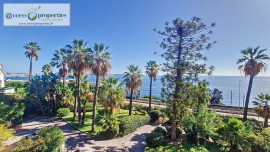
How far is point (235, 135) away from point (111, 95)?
541 inches

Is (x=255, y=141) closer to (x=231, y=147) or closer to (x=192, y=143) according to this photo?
(x=231, y=147)

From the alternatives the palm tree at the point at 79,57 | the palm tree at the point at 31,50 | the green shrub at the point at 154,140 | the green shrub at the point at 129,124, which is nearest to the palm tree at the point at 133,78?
the green shrub at the point at 129,124

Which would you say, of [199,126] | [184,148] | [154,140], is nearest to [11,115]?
[154,140]

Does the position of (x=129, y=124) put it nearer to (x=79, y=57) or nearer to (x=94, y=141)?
(x=94, y=141)

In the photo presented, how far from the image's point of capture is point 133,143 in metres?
13.5

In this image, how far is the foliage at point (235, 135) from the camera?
420 inches

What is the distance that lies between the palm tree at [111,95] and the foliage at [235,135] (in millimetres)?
12145

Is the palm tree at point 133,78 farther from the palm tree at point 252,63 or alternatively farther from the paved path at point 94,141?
the palm tree at point 252,63

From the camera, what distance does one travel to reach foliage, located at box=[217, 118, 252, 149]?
10662 millimetres

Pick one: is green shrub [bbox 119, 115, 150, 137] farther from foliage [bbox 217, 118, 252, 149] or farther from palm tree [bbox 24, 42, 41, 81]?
palm tree [bbox 24, 42, 41, 81]

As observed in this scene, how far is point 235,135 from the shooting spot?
35.8ft

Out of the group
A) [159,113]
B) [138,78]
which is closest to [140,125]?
[159,113]

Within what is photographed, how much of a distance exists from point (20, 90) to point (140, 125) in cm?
2129

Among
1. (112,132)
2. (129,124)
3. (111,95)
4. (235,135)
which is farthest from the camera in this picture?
(111,95)
